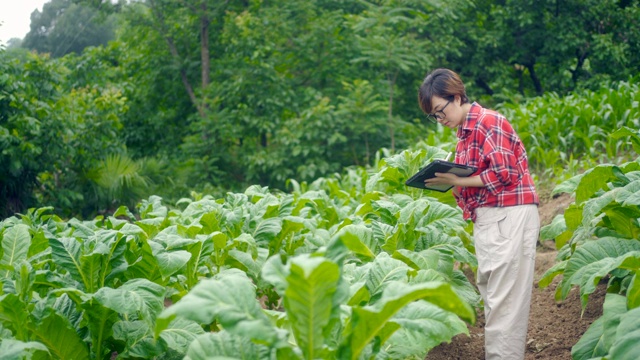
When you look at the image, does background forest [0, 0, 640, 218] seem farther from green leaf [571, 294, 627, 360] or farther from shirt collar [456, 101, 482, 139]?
green leaf [571, 294, 627, 360]

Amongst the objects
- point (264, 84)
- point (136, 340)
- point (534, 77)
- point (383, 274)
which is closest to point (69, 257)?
point (136, 340)

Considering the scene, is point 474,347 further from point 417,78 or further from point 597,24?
point 597,24

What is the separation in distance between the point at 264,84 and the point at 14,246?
1169 centimetres

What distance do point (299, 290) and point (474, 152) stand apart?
1.64 meters

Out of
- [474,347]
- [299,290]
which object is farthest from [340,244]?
[474,347]

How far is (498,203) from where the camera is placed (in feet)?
11.2

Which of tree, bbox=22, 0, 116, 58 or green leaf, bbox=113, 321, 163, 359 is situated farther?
tree, bbox=22, 0, 116, 58

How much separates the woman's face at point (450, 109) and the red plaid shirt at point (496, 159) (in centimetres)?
4

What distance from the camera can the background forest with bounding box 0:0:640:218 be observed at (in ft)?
37.2

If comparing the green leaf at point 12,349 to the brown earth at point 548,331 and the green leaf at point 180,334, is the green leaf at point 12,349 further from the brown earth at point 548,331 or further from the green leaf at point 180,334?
the brown earth at point 548,331

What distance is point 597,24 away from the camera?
16359 millimetres

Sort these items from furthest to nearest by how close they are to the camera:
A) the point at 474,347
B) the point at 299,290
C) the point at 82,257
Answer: the point at 474,347 < the point at 82,257 < the point at 299,290

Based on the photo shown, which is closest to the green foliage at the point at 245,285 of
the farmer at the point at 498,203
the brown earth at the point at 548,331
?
the brown earth at the point at 548,331

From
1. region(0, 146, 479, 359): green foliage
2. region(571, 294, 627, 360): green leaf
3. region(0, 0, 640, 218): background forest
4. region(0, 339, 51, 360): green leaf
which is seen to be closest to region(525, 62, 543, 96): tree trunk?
region(0, 0, 640, 218): background forest
